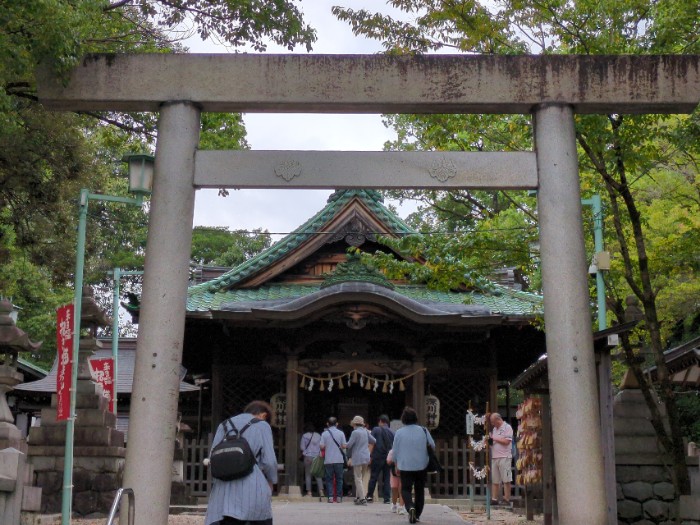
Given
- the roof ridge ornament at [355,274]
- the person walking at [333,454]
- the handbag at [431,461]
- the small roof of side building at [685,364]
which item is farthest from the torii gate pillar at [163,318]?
the roof ridge ornament at [355,274]

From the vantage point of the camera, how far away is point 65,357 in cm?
1149

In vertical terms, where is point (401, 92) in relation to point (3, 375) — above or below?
above

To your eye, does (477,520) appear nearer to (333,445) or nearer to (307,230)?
(333,445)

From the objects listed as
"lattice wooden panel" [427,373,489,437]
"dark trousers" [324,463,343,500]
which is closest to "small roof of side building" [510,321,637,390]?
"dark trousers" [324,463,343,500]

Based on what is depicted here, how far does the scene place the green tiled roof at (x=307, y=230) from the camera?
20.9m

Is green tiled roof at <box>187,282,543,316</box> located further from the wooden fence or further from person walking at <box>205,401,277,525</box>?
person walking at <box>205,401,277,525</box>

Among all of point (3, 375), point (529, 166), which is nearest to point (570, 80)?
point (529, 166)

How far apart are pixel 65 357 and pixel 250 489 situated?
4.74 m

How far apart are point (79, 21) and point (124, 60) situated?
0.62 metres

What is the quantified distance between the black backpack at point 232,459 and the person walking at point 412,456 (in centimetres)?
489

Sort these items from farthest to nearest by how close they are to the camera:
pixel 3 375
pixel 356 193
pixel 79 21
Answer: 1. pixel 356 193
2. pixel 3 375
3. pixel 79 21

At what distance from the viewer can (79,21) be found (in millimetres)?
9211

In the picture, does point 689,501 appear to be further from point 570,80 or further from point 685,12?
point 685,12

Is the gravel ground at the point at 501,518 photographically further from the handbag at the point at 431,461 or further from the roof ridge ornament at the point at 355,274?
the roof ridge ornament at the point at 355,274
